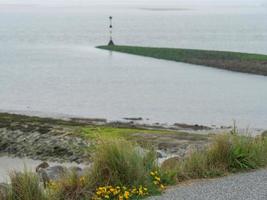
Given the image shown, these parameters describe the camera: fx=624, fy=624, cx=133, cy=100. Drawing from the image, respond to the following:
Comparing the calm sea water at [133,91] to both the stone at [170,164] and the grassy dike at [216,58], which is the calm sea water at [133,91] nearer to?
the grassy dike at [216,58]

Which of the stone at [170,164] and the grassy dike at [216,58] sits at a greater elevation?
the stone at [170,164]

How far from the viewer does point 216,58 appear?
54.4m

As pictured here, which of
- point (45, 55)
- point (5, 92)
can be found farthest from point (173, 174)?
point (45, 55)

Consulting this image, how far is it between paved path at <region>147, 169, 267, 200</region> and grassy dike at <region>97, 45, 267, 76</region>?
123 feet

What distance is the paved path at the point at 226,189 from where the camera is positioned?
25.3ft

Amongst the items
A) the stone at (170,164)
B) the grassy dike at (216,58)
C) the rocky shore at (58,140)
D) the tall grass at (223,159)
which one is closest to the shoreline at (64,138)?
the rocky shore at (58,140)

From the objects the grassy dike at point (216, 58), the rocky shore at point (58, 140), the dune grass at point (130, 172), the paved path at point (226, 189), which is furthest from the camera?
the grassy dike at point (216, 58)

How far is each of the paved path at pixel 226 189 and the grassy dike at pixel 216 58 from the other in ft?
123

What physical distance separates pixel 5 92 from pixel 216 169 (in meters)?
29.1

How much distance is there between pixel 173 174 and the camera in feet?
28.7

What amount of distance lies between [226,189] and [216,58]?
4696cm

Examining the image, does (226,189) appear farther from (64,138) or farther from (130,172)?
(64,138)

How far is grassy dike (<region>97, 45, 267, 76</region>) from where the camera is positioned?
48.4 meters

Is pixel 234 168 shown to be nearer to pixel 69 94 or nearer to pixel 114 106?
pixel 114 106
